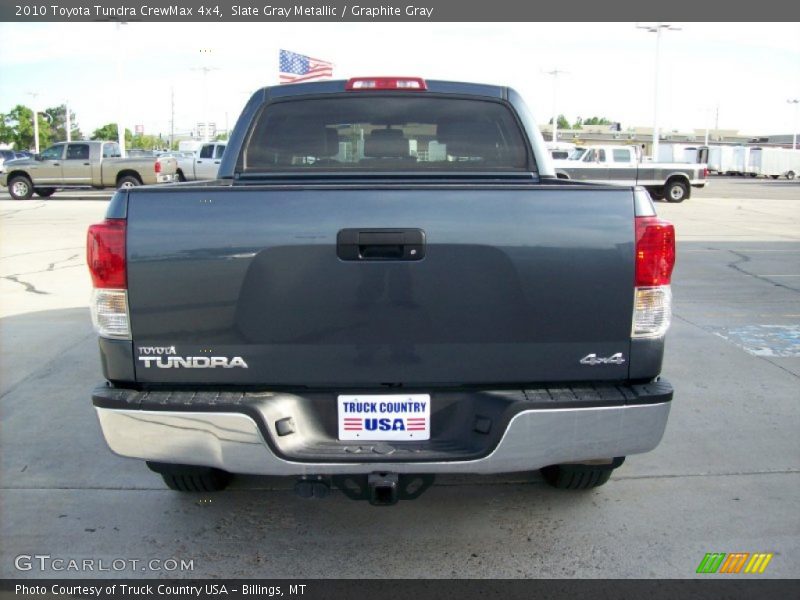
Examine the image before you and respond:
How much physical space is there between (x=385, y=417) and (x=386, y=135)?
2.09 meters

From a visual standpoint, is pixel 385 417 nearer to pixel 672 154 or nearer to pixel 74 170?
pixel 74 170

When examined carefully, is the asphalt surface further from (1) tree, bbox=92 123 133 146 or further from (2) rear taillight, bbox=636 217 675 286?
(1) tree, bbox=92 123 133 146

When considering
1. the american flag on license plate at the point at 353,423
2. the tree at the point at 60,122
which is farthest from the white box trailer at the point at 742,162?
the tree at the point at 60,122

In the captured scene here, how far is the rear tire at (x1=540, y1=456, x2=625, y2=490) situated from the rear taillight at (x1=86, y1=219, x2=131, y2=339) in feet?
7.18

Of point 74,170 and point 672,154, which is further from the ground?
point 672,154

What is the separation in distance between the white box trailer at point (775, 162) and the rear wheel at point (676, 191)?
38695 millimetres

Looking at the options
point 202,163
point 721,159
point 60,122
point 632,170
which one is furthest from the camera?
point 60,122

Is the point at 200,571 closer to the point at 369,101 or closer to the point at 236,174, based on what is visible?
the point at 236,174

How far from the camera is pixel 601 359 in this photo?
3.01m

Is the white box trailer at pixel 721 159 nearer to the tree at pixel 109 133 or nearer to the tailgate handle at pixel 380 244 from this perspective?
the tree at pixel 109 133

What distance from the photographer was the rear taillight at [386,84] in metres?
4.45

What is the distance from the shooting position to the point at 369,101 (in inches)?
177
